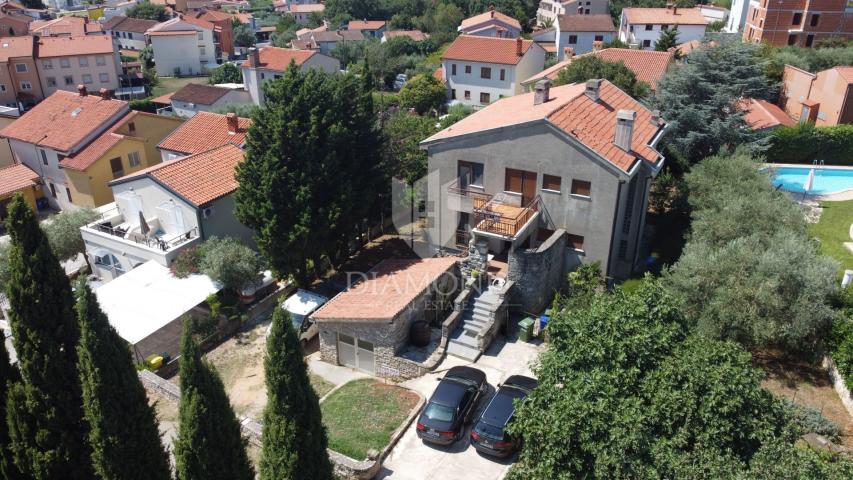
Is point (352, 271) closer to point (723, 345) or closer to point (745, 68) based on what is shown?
point (723, 345)

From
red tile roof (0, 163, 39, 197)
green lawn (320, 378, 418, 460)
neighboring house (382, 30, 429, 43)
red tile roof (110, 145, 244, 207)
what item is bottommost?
green lawn (320, 378, 418, 460)

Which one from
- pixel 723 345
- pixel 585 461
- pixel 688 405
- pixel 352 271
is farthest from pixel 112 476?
pixel 352 271

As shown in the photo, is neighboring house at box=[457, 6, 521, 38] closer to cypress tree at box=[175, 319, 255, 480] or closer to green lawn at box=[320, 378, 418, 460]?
green lawn at box=[320, 378, 418, 460]

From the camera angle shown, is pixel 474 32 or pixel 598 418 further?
pixel 474 32

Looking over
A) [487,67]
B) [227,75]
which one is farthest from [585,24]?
[227,75]

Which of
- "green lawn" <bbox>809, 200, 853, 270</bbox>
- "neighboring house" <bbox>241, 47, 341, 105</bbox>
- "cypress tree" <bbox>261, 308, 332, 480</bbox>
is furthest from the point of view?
"neighboring house" <bbox>241, 47, 341, 105</bbox>

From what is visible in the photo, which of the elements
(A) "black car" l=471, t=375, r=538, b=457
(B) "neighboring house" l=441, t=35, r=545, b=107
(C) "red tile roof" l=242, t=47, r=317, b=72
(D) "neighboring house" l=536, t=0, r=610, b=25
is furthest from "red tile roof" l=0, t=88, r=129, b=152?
(D) "neighboring house" l=536, t=0, r=610, b=25

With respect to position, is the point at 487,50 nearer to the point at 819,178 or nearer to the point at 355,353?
the point at 819,178
